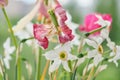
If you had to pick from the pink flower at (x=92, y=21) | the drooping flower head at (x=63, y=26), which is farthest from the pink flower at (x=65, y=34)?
the pink flower at (x=92, y=21)

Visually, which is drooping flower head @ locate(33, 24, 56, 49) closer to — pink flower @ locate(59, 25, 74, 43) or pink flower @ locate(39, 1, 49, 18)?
pink flower @ locate(59, 25, 74, 43)

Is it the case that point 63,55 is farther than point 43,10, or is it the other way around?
point 43,10

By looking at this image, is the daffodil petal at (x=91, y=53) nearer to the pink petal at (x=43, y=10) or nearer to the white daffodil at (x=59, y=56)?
the white daffodil at (x=59, y=56)

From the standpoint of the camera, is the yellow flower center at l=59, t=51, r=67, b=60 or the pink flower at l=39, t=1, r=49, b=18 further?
the pink flower at l=39, t=1, r=49, b=18

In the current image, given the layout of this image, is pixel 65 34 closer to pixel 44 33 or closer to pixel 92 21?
pixel 44 33

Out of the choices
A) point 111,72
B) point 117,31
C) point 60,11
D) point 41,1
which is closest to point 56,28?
point 60,11

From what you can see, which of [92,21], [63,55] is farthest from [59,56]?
[92,21]

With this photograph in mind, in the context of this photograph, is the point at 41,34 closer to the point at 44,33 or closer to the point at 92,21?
the point at 44,33

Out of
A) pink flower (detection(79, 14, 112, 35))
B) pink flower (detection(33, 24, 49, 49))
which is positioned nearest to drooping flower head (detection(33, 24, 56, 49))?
pink flower (detection(33, 24, 49, 49))
